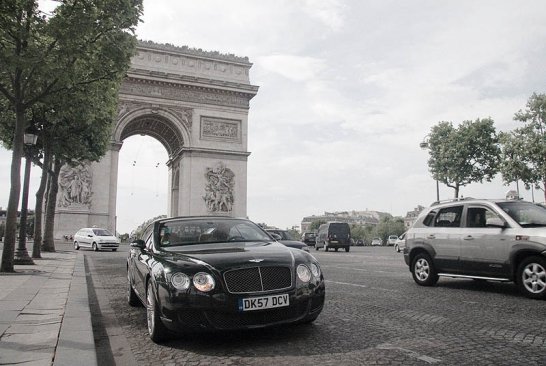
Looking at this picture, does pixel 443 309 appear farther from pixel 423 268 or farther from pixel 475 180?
pixel 475 180

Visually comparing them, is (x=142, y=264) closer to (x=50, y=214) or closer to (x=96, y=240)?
(x=50, y=214)

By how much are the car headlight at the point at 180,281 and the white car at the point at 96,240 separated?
26.2 meters

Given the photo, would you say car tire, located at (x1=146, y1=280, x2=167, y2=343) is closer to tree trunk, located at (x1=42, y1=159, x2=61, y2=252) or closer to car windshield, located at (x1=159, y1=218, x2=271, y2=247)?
car windshield, located at (x1=159, y1=218, x2=271, y2=247)

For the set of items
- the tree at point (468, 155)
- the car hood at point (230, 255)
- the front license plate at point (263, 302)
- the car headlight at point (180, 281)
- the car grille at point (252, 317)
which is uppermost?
the tree at point (468, 155)

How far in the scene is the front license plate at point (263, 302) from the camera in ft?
15.1

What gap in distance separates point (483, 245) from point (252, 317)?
220 inches

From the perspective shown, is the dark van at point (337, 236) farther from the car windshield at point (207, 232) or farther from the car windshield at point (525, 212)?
the car windshield at point (207, 232)

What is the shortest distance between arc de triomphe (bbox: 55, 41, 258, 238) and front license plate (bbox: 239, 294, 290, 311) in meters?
36.7

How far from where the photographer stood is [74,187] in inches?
1517

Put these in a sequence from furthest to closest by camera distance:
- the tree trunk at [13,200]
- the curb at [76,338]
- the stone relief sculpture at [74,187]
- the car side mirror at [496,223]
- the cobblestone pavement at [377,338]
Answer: the stone relief sculpture at [74,187] < the tree trunk at [13,200] < the car side mirror at [496,223] < the cobblestone pavement at [377,338] < the curb at [76,338]

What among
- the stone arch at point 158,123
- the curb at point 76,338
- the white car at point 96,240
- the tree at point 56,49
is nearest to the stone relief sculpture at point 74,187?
the stone arch at point 158,123

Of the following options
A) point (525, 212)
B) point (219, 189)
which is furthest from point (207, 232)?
point (219, 189)

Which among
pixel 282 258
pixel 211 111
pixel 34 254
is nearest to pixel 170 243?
pixel 282 258

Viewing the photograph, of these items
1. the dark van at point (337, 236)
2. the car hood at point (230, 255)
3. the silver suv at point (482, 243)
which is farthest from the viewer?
the dark van at point (337, 236)
